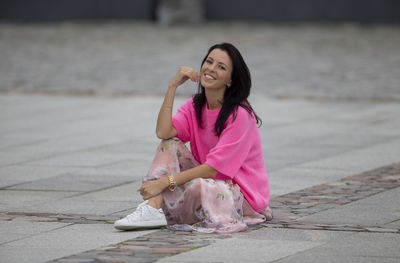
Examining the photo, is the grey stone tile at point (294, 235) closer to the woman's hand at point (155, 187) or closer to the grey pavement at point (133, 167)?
the grey pavement at point (133, 167)

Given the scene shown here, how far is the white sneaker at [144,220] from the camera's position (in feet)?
17.3

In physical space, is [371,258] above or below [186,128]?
below

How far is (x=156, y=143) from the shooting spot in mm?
9164

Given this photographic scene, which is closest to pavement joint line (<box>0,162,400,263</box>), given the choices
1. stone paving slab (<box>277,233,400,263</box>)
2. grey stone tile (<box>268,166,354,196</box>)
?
grey stone tile (<box>268,166,354,196</box>)

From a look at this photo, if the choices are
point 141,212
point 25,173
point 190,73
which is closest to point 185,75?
point 190,73

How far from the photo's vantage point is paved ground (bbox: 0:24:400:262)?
496 cm

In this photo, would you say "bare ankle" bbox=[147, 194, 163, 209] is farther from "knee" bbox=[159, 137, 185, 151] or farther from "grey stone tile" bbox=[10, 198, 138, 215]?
"grey stone tile" bbox=[10, 198, 138, 215]

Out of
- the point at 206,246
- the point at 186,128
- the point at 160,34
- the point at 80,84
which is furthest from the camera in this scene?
the point at 160,34

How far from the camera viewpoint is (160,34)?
2531 cm

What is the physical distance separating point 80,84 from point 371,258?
1096 cm

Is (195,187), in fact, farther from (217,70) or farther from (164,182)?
(217,70)

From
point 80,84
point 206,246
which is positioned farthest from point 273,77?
point 206,246

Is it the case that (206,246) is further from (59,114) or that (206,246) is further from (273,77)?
(273,77)

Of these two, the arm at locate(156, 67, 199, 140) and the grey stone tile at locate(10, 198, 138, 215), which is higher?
the arm at locate(156, 67, 199, 140)
